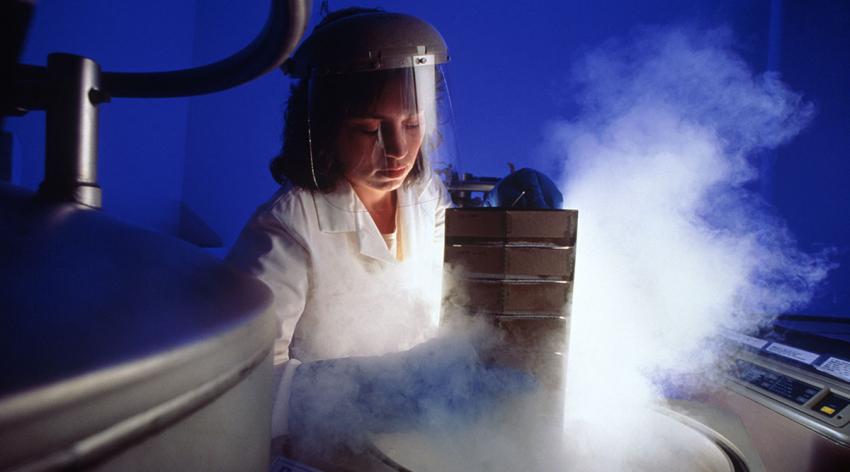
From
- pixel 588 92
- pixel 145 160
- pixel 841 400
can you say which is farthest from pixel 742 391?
pixel 145 160

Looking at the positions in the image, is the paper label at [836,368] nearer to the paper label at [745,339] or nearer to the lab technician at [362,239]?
the paper label at [745,339]

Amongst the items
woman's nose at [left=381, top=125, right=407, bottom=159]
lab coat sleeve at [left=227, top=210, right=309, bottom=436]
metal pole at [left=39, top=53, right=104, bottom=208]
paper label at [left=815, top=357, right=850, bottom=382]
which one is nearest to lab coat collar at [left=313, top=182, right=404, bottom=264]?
lab coat sleeve at [left=227, top=210, right=309, bottom=436]

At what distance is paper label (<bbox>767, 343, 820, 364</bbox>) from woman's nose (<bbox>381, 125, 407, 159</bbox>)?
972 mm

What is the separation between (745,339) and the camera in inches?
46.0

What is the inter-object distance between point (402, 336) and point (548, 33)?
1.72 meters

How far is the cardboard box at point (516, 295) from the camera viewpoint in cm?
78

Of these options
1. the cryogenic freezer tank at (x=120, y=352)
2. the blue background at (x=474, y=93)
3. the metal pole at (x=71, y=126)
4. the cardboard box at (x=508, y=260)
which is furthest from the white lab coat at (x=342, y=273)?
the blue background at (x=474, y=93)

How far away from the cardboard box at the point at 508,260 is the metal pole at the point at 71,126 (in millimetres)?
500

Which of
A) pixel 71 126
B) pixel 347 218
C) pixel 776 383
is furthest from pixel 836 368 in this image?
pixel 71 126

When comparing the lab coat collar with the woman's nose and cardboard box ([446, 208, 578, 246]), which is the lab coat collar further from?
cardboard box ([446, 208, 578, 246])

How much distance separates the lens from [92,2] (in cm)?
180

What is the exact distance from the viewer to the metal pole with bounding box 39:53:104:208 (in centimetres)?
46

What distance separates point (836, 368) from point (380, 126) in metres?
1.06

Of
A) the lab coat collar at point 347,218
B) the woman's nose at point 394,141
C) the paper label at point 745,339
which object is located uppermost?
the woman's nose at point 394,141
